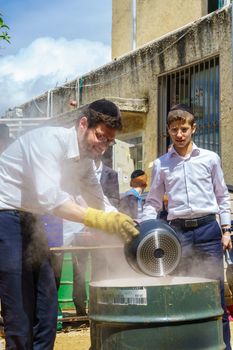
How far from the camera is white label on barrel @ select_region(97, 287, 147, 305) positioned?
9.04ft

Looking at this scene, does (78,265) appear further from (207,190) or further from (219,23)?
(219,23)

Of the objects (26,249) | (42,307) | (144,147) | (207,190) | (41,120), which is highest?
(41,120)

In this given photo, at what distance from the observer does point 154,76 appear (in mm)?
10523

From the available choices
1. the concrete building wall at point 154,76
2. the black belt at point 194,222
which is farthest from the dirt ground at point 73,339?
the concrete building wall at point 154,76

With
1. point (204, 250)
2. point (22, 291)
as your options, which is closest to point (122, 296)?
point (22, 291)

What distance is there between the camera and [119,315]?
280cm

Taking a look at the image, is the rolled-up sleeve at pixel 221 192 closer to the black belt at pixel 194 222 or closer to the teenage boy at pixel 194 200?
the teenage boy at pixel 194 200

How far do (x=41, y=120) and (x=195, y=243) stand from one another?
983 cm

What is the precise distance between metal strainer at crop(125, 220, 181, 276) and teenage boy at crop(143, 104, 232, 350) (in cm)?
75

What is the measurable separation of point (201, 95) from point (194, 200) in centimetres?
569

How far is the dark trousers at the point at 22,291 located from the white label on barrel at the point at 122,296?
0.46m

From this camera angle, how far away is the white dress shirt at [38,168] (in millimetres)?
2908

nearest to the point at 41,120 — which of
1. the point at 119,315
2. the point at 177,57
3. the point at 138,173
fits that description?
the point at 177,57

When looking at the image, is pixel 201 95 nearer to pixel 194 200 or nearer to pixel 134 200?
pixel 134 200
